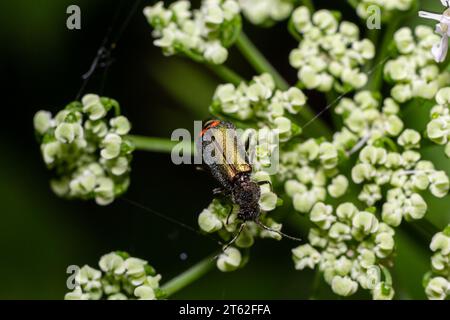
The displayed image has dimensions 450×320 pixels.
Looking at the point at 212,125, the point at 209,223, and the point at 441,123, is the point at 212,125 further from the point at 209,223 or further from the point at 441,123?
the point at 441,123

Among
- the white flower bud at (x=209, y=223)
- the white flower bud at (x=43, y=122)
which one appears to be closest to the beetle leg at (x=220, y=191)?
the white flower bud at (x=209, y=223)

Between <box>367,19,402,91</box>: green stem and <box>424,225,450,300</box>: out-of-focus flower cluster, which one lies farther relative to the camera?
<box>367,19,402,91</box>: green stem

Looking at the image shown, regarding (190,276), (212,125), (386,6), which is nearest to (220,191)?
(212,125)

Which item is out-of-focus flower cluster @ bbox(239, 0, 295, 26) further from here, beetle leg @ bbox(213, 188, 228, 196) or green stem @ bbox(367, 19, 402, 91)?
beetle leg @ bbox(213, 188, 228, 196)

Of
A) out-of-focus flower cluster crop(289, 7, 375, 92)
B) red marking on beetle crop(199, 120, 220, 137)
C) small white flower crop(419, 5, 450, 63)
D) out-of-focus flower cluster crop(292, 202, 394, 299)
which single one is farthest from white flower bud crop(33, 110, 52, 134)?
small white flower crop(419, 5, 450, 63)
